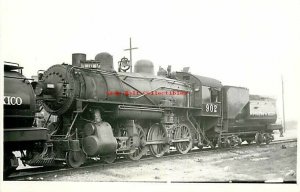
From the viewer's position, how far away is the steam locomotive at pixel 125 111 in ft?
38.3

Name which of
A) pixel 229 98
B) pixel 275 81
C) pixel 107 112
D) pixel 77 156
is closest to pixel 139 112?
pixel 107 112

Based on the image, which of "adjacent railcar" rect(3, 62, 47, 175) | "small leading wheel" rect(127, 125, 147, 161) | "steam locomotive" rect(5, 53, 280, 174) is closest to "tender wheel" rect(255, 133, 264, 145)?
"steam locomotive" rect(5, 53, 280, 174)

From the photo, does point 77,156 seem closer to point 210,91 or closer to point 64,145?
point 64,145

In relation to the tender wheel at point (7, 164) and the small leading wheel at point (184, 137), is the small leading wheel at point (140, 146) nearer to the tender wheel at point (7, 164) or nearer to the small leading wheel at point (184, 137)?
the small leading wheel at point (184, 137)

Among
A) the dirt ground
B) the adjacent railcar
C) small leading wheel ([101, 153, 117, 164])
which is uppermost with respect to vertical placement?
the adjacent railcar

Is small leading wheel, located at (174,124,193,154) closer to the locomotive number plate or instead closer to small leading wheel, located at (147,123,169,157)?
small leading wheel, located at (147,123,169,157)

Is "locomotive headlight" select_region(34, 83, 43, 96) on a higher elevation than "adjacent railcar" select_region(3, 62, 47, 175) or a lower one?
higher

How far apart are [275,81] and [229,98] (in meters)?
5.65

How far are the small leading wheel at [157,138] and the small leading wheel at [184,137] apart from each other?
0.81 meters

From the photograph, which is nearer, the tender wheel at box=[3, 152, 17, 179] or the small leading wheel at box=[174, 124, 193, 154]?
the tender wheel at box=[3, 152, 17, 179]

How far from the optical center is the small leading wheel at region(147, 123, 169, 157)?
1457cm

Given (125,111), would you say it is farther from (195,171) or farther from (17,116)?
(17,116)

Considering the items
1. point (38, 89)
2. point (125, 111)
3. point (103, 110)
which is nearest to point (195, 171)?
point (125, 111)

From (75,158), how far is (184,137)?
596cm
